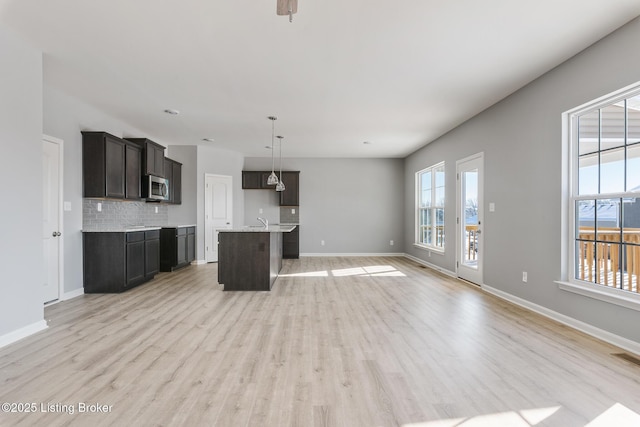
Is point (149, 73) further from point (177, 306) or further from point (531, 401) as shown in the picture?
point (531, 401)

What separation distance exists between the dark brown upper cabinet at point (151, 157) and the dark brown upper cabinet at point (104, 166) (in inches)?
17.5

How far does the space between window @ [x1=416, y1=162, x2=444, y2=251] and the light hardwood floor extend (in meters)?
2.79

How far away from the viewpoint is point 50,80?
3.67 m

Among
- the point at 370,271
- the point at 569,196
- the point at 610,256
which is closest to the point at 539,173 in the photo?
the point at 569,196

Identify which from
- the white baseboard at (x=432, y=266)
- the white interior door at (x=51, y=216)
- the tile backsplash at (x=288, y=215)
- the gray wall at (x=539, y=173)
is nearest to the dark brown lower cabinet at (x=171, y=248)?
the white interior door at (x=51, y=216)

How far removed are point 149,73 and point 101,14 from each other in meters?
1.02

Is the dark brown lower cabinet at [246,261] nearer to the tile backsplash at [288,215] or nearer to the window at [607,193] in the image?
the window at [607,193]

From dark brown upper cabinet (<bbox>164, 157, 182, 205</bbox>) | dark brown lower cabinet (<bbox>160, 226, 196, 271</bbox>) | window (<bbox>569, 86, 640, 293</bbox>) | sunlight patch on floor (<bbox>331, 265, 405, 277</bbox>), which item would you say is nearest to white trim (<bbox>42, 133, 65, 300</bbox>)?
dark brown lower cabinet (<bbox>160, 226, 196, 271</bbox>)

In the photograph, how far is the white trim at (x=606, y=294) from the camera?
252 cm

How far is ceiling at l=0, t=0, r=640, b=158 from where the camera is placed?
241 centimetres

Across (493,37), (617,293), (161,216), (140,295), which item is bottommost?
(140,295)

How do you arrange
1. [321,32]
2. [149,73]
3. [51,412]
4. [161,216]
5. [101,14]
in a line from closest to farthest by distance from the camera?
[51,412], [101,14], [321,32], [149,73], [161,216]

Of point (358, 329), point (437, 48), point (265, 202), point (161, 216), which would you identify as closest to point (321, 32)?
point (437, 48)

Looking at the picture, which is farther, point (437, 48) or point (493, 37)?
point (437, 48)
